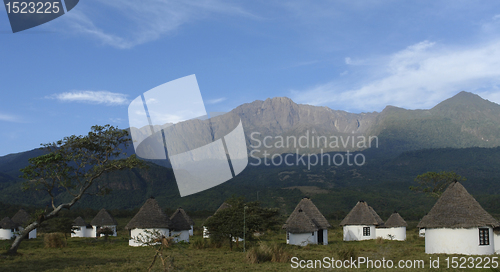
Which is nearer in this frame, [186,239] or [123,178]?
[186,239]

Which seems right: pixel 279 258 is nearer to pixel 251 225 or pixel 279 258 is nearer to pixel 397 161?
pixel 251 225

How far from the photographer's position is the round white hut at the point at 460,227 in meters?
21.2

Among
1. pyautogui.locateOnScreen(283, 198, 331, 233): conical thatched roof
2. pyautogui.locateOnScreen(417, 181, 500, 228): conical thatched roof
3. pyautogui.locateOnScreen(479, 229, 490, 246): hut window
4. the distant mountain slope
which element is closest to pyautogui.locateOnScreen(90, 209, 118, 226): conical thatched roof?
pyautogui.locateOnScreen(283, 198, 331, 233): conical thatched roof

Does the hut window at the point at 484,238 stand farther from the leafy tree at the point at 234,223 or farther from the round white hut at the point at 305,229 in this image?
the leafy tree at the point at 234,223

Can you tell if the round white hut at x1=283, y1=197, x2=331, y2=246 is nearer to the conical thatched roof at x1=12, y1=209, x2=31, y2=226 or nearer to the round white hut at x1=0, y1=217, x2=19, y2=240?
the conical thatched roof at x1=12, y1=209, x2=31, y2=226

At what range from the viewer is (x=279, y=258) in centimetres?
1858

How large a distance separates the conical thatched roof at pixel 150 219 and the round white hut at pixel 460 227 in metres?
18.3

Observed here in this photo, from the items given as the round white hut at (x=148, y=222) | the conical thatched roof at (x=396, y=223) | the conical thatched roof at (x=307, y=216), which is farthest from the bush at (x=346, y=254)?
the conical thatched roof at (x=396, y=223)

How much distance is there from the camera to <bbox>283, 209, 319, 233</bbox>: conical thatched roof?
29125 millimetres

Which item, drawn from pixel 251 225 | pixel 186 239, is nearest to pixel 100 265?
pixel 251 225

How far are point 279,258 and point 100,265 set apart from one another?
26.7 ft

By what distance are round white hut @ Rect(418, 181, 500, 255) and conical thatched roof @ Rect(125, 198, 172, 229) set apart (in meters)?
18.3

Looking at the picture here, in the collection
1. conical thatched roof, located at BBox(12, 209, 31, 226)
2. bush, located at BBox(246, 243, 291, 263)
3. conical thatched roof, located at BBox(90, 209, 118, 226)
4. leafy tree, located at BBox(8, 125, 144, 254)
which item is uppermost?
leafy tree, located at BBox(8, 125, 144, 254)

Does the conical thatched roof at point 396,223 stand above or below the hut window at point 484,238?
below
